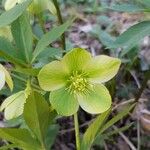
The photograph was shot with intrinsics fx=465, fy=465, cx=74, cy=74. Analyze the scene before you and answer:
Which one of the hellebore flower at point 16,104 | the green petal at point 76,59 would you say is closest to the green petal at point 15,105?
the hellebore flower at point 16,104

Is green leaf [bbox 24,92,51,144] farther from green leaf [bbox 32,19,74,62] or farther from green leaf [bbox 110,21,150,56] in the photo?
green leaf [bbox 110,21,150,56]

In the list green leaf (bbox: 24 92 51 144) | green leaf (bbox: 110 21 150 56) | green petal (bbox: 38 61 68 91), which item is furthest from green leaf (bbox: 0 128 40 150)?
green leaf (bbox: 110 21 150 56)

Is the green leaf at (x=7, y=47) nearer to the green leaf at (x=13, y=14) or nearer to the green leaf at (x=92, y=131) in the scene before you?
the green leaf at (x=13, y=14)

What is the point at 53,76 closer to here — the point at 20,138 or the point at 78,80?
the point at 78,80

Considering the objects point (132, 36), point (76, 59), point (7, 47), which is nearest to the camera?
point (76, 59)

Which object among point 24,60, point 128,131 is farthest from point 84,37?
point 24,60

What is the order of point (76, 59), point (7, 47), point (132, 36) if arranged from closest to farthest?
point (76, 59) < point (7, 47) < point (132, 36)

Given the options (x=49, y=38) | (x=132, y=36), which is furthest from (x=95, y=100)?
(x=132, y=36)
